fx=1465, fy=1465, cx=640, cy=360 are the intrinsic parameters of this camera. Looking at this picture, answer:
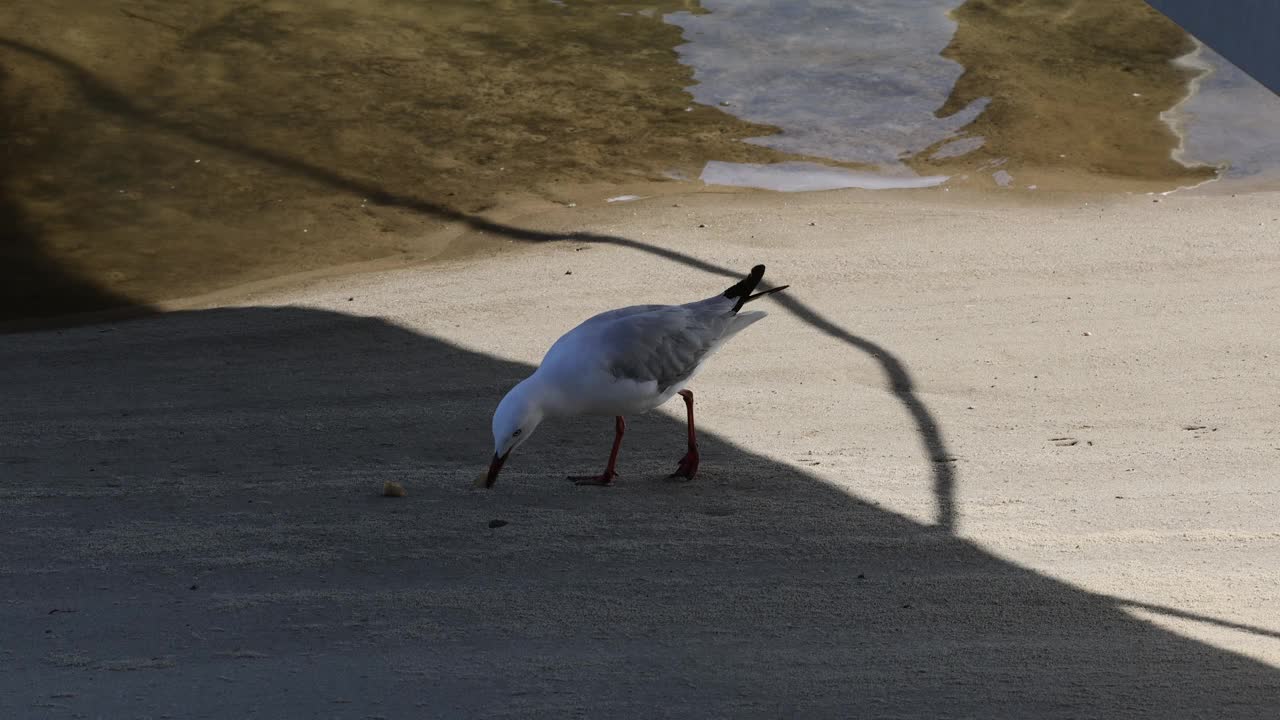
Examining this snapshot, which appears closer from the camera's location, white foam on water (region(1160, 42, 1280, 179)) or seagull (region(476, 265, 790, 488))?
seagull (region(476, 265, 790, 488))

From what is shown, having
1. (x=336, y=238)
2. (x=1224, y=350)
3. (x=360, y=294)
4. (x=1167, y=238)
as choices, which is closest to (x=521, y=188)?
(x=336, y=238)

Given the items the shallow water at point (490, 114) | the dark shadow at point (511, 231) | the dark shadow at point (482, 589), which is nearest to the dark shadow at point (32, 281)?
the shallow water at point (490, 114)

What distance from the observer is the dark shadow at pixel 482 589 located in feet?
12.3

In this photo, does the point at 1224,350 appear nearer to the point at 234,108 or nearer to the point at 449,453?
the point at 449,453

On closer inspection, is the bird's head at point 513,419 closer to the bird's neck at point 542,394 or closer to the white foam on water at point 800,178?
the bird's neck at point 542,394

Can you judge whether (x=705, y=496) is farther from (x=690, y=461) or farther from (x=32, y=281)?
(x=32, y=281)

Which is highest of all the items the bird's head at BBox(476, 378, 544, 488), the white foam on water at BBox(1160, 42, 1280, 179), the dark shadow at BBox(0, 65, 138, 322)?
the bird's head at BBox(476, 378, 544, 488)

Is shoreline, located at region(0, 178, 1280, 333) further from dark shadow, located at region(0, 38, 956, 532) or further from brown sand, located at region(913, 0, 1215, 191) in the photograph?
brown sand, located at region(913, 0, 1215, 191)

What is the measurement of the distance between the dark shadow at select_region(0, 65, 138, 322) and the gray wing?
4295 millimetres

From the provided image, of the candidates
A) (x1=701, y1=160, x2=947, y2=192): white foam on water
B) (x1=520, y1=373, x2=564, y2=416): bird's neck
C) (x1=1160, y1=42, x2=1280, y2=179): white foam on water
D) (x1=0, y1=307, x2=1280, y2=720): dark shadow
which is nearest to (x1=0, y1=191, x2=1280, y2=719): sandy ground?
(x1=0, y1=307, x2=1280, y2=720): dark shadow

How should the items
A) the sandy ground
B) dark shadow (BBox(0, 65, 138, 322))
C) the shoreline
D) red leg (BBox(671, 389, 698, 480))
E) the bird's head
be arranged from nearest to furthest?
1. the sandy ground
2. the bird's head
3. red leg (BBox(671, 389, 698, 480))
4. dark shadow (BBox(0, 65, 138, 322))
5. the shoreline

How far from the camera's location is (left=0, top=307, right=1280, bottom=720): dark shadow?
12.3 ft

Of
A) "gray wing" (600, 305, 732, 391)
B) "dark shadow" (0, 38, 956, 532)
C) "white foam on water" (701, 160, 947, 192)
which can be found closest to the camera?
"gray wing" (600, 305, 732, 391)

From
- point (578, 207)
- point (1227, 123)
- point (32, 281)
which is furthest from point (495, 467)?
point (1227, 123)
